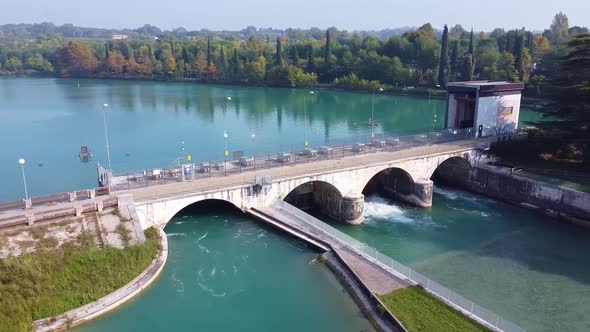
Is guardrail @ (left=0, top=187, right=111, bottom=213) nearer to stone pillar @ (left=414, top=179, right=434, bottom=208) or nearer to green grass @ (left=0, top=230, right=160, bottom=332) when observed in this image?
green grass @ (left=0, top=230, right=160, bottom=332)

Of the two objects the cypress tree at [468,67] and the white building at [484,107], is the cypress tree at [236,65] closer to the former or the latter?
the cypress tree at [468,67]

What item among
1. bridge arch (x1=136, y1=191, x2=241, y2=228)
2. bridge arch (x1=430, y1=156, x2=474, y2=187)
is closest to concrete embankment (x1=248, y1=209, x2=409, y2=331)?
bridge arch (x1=136, y1=191, x2=241, y2=228)

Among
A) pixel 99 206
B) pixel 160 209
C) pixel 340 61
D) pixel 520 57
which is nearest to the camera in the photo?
pixel 99 206

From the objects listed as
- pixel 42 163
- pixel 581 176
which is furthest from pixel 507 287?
pixel 42 163

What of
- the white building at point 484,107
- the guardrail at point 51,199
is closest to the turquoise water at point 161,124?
the white building at point 484,107

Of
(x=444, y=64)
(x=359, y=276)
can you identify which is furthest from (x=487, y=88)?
(x=444, y=64)

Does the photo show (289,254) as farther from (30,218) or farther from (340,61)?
(340,61)
